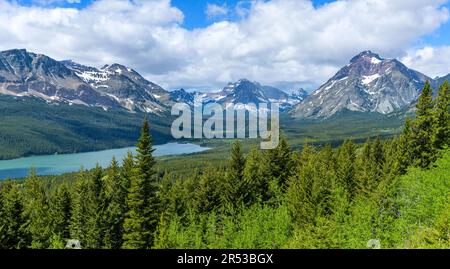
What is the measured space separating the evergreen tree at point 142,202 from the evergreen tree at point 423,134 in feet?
133

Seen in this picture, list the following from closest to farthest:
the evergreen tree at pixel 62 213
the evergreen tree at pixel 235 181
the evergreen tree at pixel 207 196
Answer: the evergreen tree at pixel 235 181 → the evergreen tree at pixel 207 196 → the evergreen tree at pixel 62 213

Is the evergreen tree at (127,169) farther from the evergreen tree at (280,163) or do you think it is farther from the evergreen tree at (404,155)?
the evergreen tree at (404,155)

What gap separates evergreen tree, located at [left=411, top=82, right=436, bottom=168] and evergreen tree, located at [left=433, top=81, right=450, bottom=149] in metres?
0.68

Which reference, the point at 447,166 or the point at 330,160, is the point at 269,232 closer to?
the point at 447,166

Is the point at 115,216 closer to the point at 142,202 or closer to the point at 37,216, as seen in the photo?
the point at 142,202

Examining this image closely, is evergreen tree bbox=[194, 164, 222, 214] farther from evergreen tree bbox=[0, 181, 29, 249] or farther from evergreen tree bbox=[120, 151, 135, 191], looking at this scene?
evergreen tree bbox=[0, 181, 29, 249]

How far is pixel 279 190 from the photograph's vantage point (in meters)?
73.0

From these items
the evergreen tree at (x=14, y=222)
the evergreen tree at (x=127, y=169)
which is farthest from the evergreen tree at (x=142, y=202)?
the evergreen tree at (x=14, y=222)

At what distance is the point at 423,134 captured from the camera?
62875mm

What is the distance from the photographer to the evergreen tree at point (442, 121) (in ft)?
202

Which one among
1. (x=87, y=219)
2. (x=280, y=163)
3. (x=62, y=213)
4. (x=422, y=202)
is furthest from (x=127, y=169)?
(x=422, y=202)

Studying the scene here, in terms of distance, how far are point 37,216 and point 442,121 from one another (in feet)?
246
